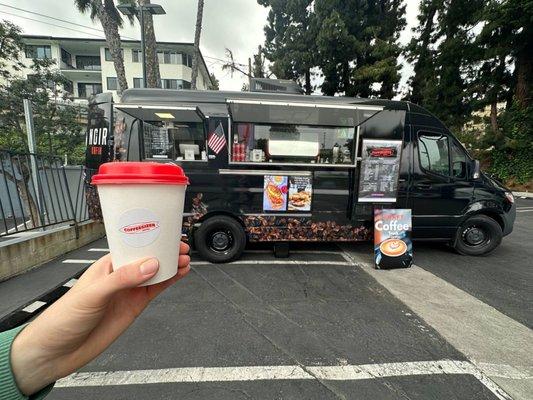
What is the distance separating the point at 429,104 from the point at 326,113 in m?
15.8

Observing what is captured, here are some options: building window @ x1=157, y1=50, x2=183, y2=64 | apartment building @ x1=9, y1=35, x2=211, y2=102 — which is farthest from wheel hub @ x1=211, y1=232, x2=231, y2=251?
building window @ x1=157, y1=50, x2=183, y2=64

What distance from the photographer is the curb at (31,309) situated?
2936 millimetres

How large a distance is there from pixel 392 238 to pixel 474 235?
6.41 feet

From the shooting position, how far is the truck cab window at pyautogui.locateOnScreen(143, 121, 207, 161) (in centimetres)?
436

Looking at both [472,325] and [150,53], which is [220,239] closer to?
[472,325]

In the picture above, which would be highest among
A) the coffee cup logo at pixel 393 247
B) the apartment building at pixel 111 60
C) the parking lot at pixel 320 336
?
the apartment building at pixel 111 60

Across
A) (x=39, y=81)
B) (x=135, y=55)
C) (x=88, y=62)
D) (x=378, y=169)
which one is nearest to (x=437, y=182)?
(x=378, y=169)

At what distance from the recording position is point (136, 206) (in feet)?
3.08

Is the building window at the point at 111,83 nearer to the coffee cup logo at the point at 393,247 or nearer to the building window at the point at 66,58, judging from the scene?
the building window at the point at 66,58

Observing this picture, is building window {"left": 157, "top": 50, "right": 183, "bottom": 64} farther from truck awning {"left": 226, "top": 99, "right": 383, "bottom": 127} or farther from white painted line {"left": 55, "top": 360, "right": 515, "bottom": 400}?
white painted line {"left": 55, "top": 360, "right": 515, "bottom": 400}

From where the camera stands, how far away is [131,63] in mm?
27938

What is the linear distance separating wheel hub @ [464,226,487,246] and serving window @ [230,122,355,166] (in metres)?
2.75

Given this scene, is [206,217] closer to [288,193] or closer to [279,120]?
[288,193]

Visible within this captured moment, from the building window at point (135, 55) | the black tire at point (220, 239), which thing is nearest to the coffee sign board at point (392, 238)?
the black tire at point (220, 239)
